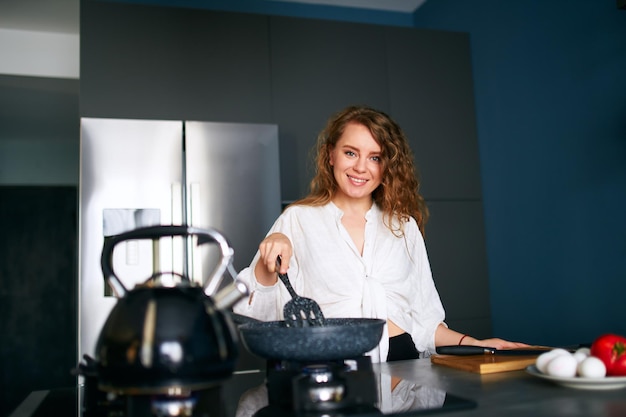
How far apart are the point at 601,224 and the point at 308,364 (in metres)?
2.07

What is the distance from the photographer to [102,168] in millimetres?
2814

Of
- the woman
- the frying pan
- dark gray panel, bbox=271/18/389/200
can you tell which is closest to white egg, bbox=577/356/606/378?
the frying pan

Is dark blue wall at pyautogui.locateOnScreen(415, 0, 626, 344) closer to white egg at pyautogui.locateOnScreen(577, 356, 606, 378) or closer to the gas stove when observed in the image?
white egg at pyautogui.locateOnScreen(577, 356, 606, 378)

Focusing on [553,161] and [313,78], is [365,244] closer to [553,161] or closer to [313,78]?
[553,161]

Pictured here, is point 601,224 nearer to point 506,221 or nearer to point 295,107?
point 506,221

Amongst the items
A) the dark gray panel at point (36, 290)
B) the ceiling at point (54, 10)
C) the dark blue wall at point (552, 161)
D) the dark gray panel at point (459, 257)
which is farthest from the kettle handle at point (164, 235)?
the dark gray panel at point (36, 290)

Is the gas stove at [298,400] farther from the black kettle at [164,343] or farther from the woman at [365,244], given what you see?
the woman at [365,244]

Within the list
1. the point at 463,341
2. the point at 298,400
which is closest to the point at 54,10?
the point at 463,341

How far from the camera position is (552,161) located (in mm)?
2941

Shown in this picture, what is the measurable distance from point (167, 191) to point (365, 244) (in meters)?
1.36

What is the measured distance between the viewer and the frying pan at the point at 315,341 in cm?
95

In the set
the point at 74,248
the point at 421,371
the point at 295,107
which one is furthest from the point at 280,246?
the point at 74,248

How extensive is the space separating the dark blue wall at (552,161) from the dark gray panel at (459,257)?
7 cm

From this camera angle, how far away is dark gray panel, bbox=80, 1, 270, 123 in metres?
3.01
